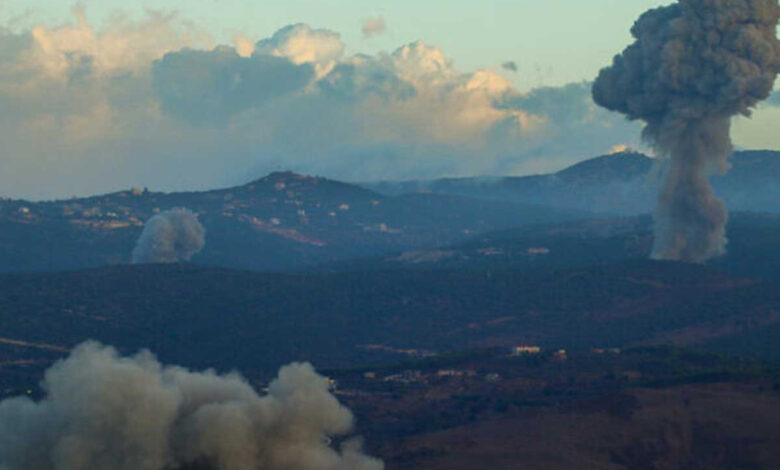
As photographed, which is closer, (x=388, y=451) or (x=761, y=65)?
(x=388, y=451)

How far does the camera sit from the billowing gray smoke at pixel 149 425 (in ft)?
217

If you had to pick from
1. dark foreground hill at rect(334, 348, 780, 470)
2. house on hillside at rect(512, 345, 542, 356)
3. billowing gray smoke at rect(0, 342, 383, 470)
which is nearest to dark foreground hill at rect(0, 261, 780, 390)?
house on hillside at rect(512, 345, 542, 356)

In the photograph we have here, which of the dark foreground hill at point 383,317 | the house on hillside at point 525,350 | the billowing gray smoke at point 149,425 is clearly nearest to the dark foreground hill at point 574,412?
the house on hillside at point 525,350

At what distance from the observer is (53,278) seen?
199750 millimetres

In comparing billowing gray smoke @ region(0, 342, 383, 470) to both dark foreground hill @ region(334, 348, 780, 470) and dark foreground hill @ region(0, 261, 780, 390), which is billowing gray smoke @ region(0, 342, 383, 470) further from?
dark foreground hill @ region(0, 261, 780, 390)

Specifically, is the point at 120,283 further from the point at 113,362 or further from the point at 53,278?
the point at 113,362

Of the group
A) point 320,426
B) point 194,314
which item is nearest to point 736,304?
point 194,314

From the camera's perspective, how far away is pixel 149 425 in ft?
217

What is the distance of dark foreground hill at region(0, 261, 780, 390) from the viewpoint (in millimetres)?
159125

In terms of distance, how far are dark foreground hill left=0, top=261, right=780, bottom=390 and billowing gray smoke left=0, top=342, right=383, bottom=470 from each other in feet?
248

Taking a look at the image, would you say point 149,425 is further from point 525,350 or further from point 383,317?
point 383,317

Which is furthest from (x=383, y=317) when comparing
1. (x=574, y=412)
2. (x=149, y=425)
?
(x=149, y=425)

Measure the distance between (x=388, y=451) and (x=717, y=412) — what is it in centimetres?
2191

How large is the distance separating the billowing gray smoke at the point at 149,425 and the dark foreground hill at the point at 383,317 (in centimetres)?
7564
